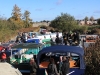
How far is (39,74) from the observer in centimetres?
1180

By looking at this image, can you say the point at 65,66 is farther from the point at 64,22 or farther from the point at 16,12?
the point at 16,12

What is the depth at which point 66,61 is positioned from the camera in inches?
437

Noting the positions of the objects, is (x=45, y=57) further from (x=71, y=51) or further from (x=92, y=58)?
(x=92, y=58)

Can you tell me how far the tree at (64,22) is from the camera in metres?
61.2

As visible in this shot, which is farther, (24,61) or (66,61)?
(24,61)

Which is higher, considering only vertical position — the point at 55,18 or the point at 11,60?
the point at 55,18

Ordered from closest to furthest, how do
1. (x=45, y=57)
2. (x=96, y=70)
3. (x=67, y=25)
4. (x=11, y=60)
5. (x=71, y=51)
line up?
(x=96, y=70), (x=71, y=51), (x=45, y=57), (x=11, y=60), (x=67, y=25)

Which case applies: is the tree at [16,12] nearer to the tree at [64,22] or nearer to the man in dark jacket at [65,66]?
the tree at [64,22]

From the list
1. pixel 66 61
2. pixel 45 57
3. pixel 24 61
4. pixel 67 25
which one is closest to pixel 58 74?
pixel 66 61

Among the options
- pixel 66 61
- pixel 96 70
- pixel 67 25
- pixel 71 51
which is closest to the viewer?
pixel 96 70

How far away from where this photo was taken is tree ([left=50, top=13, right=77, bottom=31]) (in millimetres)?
61194

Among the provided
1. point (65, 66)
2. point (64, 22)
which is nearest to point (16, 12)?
point (64, 22)

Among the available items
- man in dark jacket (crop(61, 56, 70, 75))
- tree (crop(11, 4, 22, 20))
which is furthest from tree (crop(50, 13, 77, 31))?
man in dark jacket (crop(61, 56, 70, 75))

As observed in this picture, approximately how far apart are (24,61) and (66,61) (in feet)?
12.7
